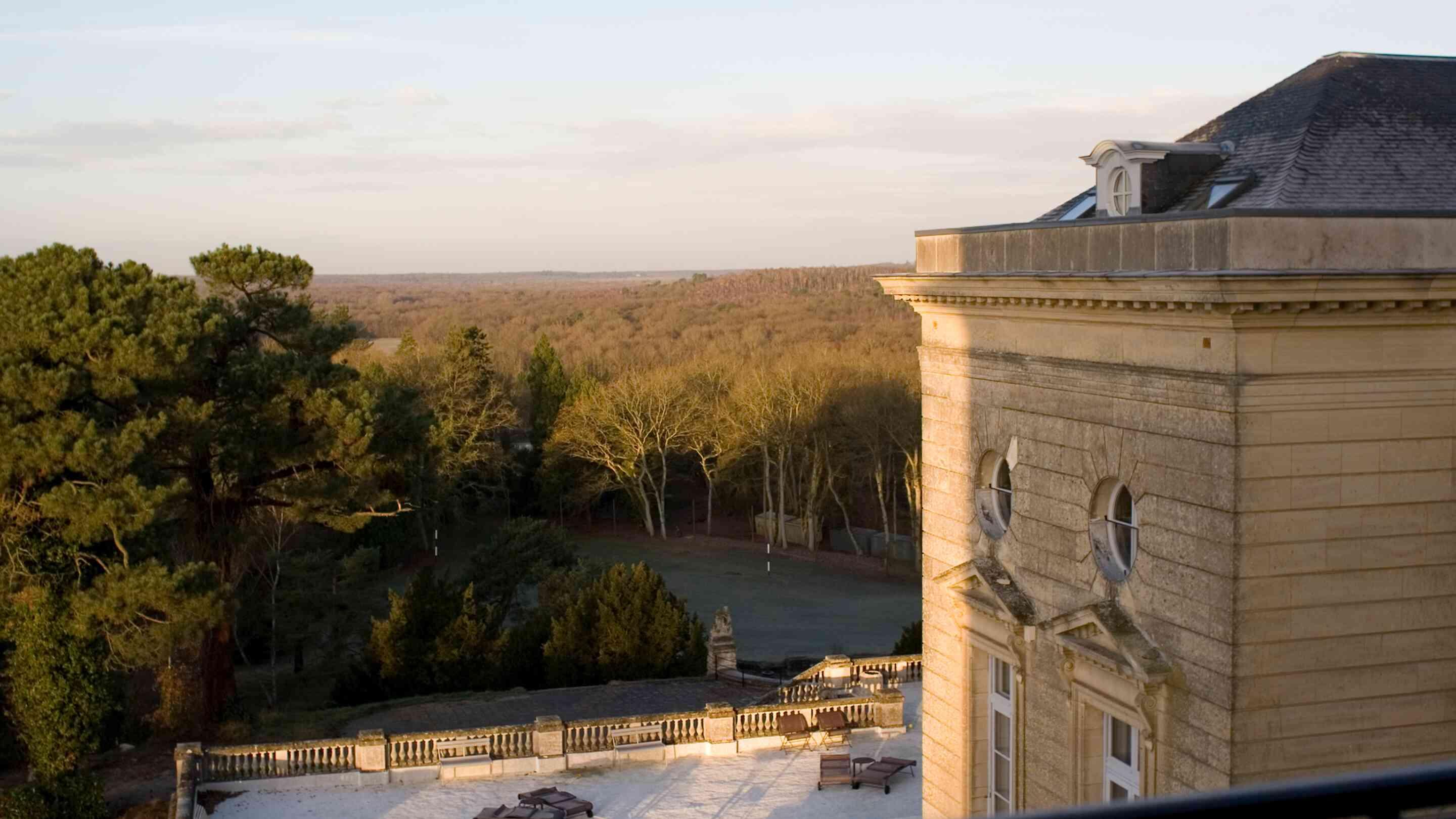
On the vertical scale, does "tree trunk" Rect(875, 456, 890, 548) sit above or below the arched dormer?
below

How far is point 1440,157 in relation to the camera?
12.7 metres

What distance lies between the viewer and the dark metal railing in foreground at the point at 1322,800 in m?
1.83

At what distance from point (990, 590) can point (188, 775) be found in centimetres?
1499

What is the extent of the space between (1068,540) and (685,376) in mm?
49061

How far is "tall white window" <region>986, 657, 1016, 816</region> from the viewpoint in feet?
48.6

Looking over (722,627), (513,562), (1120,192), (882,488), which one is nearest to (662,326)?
(882,488)

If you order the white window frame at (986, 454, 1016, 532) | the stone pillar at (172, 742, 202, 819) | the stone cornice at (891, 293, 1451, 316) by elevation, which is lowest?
the stone pillar at (172, 742, 202, 819)

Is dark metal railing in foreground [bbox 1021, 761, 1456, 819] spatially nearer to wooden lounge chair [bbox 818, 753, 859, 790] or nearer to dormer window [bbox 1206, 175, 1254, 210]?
dormer window [bbox 1206, 175, 1254, 210]

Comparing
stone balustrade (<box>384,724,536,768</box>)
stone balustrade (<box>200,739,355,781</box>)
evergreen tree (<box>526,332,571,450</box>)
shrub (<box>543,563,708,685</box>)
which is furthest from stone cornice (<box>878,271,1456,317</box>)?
evergreen tree (<box>526,332,571,450</box>)

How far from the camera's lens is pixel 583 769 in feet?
81.3

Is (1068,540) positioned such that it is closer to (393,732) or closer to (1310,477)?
(1310,477)

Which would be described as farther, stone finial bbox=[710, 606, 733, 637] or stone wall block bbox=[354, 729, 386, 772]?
stone finial bbox=[710, 606, 733, 637]

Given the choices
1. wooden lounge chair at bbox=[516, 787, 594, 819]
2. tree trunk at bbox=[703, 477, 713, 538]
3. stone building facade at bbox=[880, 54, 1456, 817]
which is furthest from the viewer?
tree trunk at bbox=[703, 477, 713, 538]

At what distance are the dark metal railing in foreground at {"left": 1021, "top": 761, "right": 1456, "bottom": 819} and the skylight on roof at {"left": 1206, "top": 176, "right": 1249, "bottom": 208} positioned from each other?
11.8 metres
